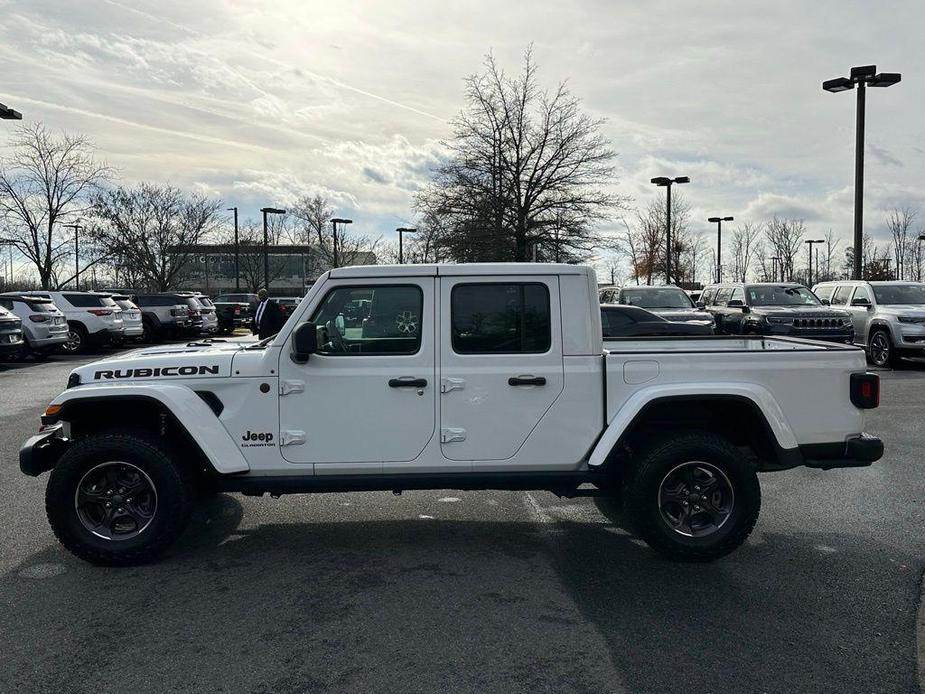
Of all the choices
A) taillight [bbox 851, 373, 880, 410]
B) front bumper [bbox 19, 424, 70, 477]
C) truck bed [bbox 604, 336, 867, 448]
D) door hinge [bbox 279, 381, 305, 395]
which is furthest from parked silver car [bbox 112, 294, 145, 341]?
taillight [bbox 851, 373, 880, 410]

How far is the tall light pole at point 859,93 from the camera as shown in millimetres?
20438

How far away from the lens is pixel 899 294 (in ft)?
54.3

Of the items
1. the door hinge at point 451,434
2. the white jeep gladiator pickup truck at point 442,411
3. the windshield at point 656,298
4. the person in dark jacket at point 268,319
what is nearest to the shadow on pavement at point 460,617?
the white jeep gladiator pickup truck at point 442,411

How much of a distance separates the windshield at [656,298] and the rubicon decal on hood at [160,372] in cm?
1366

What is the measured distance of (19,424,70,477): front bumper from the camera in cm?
488

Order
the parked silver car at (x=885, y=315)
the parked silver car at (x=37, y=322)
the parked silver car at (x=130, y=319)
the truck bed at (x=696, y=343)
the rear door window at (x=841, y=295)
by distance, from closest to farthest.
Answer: the truck bed at (x=696, y=343)
the parked silver car at (x=885, y=315)
the rear door window at (x=841, y=295)
the parked silver car at (x=37, y=322)
the parked silver car at (x=130, y=319)

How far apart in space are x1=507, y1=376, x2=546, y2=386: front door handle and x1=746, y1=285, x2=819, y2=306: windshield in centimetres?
1431

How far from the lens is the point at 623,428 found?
15.4 ft

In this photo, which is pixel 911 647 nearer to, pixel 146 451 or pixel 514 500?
pixel 514 500

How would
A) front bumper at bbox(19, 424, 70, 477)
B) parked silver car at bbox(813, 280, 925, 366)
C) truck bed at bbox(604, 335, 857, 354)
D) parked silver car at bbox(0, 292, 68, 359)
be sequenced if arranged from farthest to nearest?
parked silver car at bbox(0, 292, 68, 359)
parked silver car at bbox(813, 280, 925, 366)
truck bed at bbox(604, 335, 857, 354)
front bumper at bbox(19, 424, 70, 477)

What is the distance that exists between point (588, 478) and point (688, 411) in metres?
0.80

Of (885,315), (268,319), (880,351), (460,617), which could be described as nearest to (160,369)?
(460,617)

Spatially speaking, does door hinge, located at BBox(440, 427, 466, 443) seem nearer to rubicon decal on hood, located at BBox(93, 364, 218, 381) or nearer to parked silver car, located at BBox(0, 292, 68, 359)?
rubicon decal on hood, located at BBox(93, 364, 218, 381)

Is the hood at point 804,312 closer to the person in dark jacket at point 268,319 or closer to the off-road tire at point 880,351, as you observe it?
the off-road tire at point 880,351
